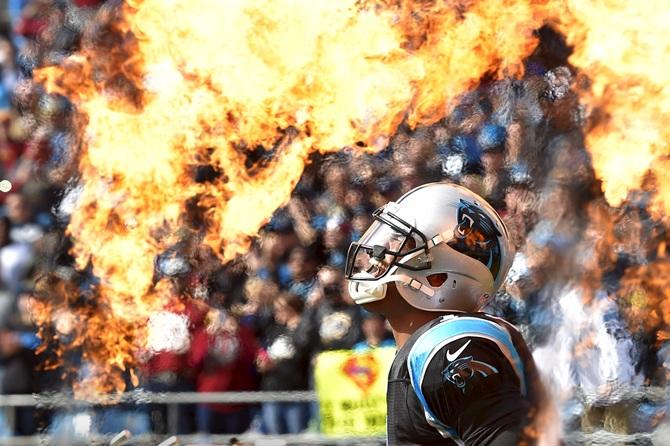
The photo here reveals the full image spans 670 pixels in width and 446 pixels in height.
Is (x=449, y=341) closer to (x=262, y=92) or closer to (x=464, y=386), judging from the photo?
(x=464, y=386)

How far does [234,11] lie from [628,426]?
331 cm

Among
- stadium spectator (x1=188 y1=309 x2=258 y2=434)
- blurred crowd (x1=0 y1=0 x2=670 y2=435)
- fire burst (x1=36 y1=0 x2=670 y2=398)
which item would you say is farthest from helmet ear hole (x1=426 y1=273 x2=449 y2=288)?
stadium spectator (x1=188 y1=309 x2=258 y2=434)

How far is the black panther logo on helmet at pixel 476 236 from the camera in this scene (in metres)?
4.14

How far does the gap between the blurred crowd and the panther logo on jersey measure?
2.50 metres

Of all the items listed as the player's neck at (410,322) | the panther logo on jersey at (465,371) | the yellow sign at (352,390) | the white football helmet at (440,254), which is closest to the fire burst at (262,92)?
the yellow sign at (352,390)

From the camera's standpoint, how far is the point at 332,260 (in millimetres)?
8086

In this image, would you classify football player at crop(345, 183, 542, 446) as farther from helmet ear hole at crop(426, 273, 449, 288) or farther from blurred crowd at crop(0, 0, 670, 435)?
blurred crowd at crop(0, 0, 670, 435)

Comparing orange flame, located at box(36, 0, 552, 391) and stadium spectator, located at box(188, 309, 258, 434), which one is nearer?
orange flame, located at box(36, 0, 552, 391)

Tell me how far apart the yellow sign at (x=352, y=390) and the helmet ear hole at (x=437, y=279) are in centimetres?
398

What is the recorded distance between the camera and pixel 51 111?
8453mm

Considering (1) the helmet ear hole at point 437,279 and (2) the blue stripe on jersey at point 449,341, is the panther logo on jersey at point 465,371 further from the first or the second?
(1) the helmet ear hole at point 437,279

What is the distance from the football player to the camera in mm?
3584

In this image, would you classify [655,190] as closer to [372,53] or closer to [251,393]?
[372,53]

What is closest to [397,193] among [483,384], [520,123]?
[520,123]
